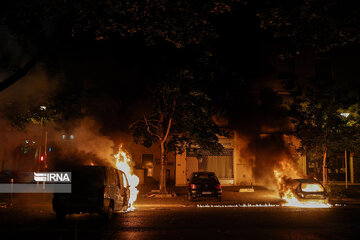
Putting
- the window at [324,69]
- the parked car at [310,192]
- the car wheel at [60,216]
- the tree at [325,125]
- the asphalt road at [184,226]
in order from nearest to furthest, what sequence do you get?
the asphalt road at [184,226] < the car wheel at [60,216] < the parked car at [310,192] < the tree at [325,125] < the window at [324,69]

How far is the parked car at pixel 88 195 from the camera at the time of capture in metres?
11.1

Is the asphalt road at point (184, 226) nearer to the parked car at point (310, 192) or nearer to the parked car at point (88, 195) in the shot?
the parked car at point (88, 195)

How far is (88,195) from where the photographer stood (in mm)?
11219

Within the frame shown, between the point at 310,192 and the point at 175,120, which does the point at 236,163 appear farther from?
the point at 310,192

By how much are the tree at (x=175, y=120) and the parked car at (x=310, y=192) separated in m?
6.65

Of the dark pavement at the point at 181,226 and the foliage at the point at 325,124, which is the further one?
the foliage at the point at 325,124

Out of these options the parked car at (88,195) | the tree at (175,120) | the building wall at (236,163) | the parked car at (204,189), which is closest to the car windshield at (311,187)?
the parked car at (204,189)

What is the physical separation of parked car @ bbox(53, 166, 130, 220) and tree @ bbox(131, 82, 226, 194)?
9.50m

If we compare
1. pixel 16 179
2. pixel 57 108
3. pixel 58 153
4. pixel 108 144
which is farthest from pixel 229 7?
pixel 16 179

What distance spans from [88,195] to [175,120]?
Result: 37.7ft

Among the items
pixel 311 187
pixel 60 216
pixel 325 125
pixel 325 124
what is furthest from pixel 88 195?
pixel 325 124

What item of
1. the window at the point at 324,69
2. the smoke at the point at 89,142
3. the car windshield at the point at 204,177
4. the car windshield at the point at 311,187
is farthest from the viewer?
the window at the point at 324,69

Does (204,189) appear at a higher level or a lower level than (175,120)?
lower

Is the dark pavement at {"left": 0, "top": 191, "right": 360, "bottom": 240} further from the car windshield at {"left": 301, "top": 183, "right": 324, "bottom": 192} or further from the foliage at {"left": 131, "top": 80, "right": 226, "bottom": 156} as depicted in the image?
the foliage at {"left": 131, "top": 80, "right": 226, "bottom": 156}
